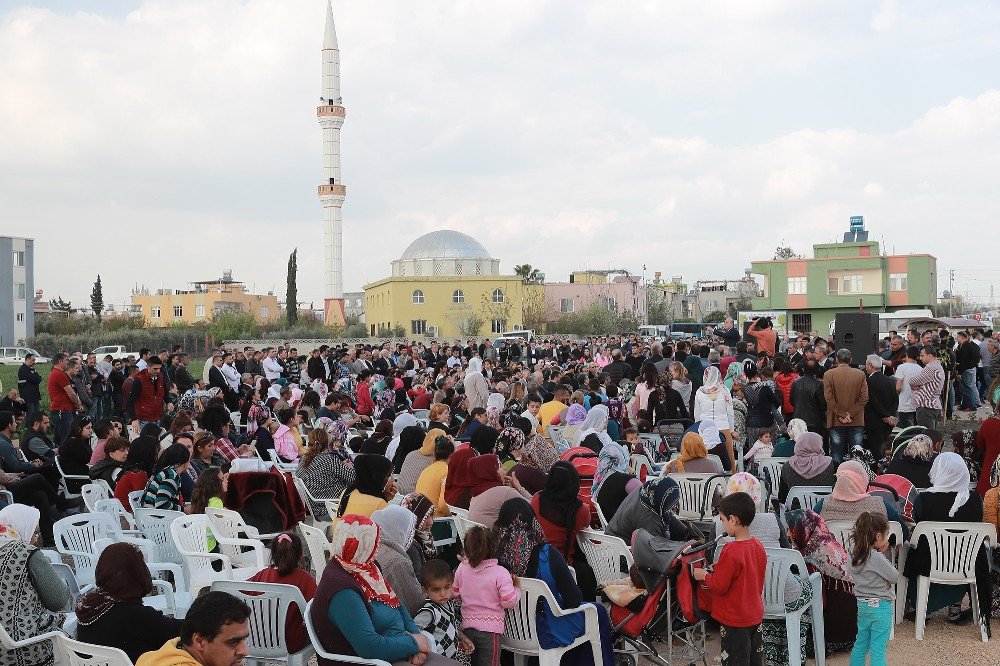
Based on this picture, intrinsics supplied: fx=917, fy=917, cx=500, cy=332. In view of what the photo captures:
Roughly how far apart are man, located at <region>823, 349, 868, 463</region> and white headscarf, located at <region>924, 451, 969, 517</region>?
3810 millimetres

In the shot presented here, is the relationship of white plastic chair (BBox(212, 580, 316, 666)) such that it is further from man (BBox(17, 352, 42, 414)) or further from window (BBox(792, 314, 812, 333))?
window (BBox(792, 314, 812, 333))

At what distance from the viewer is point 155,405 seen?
1379cm

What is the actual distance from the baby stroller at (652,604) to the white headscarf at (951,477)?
230 centimetres

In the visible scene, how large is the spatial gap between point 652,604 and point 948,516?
2545mm

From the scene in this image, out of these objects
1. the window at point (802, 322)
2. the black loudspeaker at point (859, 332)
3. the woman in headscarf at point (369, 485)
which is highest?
the window at point (802, 322)

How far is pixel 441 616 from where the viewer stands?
430cm

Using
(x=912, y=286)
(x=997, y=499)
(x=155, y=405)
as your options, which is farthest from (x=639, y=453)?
(x=912, y=286)

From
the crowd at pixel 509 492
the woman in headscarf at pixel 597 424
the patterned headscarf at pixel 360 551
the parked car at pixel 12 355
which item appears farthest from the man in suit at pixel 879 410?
the parked car at pixel 12 355

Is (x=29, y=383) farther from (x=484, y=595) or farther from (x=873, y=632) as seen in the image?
(x=873, y=632)

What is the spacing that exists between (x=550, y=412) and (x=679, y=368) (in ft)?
5.48

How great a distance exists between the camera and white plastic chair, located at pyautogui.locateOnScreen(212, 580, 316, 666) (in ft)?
13.9

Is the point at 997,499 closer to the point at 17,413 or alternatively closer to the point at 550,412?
the point at 550,412

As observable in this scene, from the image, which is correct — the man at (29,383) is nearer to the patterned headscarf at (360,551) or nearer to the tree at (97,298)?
the patterned headscarf at (360,551)

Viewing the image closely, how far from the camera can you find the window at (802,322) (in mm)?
56281
